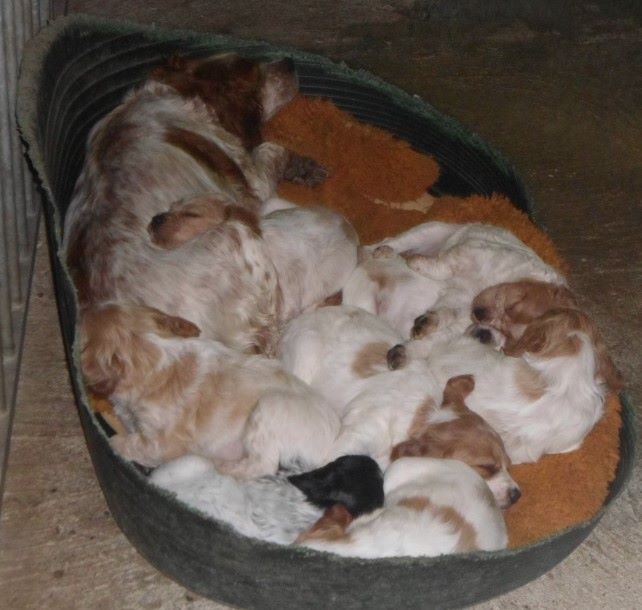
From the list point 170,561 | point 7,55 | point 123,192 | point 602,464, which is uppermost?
point 7,55

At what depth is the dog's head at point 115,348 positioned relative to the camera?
3.71 metres

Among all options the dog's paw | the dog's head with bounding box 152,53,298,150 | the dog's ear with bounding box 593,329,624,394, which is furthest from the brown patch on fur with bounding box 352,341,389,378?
the dog's paw

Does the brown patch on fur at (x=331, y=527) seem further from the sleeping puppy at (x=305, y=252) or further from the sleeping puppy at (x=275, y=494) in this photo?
the sleeping puppy at (x=305, y=252)

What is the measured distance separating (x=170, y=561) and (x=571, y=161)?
401 cm

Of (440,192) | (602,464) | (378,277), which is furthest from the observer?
(440,192)

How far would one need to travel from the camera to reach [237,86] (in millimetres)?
5199

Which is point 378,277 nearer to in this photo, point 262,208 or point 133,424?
point 262,208

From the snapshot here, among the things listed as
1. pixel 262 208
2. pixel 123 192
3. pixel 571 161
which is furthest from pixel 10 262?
pixel 571 161

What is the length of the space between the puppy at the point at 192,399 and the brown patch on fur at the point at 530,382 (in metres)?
0.74

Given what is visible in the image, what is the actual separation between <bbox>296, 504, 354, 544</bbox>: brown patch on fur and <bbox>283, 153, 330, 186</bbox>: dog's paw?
7.93 ft

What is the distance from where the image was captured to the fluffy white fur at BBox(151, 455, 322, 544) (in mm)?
3543

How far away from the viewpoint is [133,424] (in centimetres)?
390

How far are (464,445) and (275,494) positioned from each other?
27.6 inches

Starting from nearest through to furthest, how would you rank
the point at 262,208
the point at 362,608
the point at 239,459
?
the point at 362,608 → the point at 239,459 → the point at 262,208
